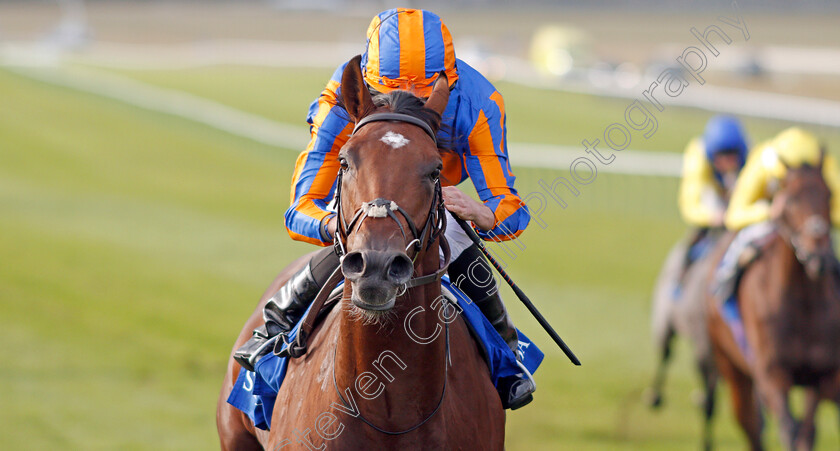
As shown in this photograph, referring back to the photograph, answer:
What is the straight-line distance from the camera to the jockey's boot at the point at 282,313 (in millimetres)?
3682

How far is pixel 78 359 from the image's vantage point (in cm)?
920

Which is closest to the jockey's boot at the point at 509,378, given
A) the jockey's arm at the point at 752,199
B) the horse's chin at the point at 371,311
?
the horse's chin at the point at 371,311

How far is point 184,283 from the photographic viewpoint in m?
12.0

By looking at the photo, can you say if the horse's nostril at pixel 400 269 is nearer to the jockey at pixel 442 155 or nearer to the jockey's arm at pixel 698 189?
the jockey at pixel 442 155

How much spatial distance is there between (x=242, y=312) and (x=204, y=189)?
7276 millimetres

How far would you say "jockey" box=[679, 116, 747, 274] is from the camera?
8.70 meters

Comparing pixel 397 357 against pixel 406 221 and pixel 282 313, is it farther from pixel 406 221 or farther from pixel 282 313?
pixel 282 313

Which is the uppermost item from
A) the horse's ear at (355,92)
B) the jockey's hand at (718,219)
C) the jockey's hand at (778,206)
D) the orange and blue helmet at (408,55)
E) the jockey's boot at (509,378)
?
the jockey's hand at (718,219)

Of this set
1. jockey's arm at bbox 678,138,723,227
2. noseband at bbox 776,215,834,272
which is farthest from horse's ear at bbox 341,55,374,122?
jockey's arm at bbox 678,138,723,227

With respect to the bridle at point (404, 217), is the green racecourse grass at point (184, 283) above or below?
above

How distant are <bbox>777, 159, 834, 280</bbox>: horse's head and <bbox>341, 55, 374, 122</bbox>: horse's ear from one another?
14.4 ft

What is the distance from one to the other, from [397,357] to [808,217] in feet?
14.3

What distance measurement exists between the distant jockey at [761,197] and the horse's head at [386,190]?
4398 millimetres

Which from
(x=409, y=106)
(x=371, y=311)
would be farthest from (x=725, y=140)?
(x=371, y=311)
